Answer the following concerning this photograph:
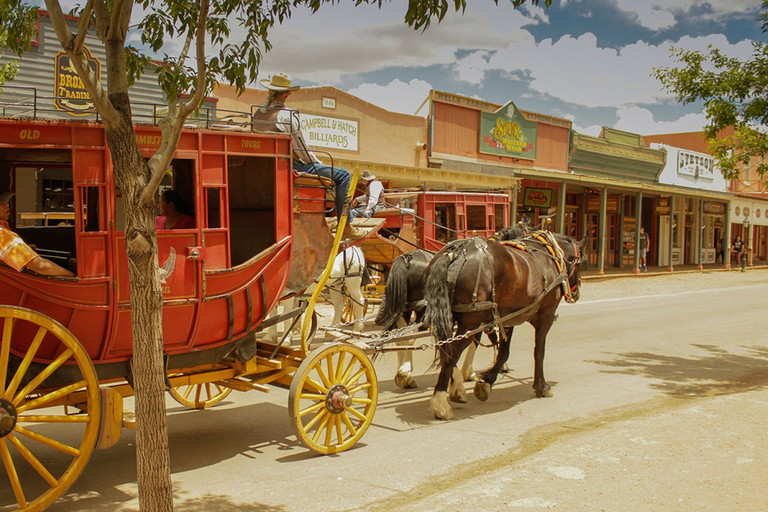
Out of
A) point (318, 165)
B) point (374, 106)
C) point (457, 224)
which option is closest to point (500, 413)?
point (318, 165)

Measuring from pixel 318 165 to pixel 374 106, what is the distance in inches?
562

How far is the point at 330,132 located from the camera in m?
19.0

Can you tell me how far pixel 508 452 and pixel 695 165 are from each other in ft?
117

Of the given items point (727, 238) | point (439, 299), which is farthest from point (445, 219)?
point (727, 238)

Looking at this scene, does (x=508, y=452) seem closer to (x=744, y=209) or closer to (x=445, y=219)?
(x=445, y=219)

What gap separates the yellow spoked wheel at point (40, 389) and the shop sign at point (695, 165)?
36.0m

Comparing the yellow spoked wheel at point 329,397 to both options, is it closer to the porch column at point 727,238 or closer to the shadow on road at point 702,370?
the shadow on road at point 702,370

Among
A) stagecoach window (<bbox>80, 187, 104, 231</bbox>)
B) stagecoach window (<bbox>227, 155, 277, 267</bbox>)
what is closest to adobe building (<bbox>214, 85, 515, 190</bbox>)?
stagecoach window (<bbox>227, 155, 277, 267</bbox>)

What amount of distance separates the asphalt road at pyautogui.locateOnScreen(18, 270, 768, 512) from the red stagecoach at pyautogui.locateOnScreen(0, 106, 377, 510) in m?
0.42

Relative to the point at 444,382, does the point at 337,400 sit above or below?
above

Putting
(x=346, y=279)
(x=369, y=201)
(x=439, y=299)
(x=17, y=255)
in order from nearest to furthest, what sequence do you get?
(x=17, y=255)
(x=439, y=299)
(x=369, y=201)
(x=346, y=279)

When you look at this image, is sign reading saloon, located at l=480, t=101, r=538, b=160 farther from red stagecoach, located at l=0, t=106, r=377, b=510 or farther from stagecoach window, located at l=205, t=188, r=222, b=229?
red stagecoach, located at l=0, t=106, r=377, b=510

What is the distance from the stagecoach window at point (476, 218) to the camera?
1366 cm

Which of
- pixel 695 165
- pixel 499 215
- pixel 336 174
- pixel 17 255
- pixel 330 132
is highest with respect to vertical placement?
pixel 695 165
